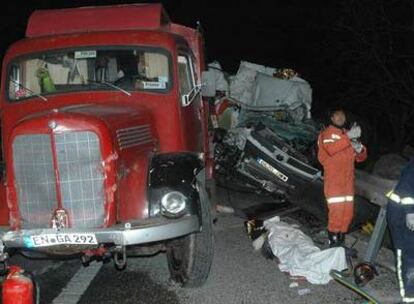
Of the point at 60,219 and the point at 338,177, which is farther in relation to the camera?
the point at 338,177

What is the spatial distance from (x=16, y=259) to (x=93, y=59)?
8.04ft

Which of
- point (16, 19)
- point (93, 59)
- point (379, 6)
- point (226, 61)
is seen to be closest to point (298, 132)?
point (379, 6)

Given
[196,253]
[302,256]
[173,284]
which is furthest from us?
[302,256]

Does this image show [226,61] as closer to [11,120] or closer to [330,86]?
[330,86]

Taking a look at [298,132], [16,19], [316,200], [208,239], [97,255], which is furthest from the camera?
[16,19]

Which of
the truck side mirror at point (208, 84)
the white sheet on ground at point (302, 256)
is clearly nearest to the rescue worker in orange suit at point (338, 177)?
the white sheet on ground at point (302, 256)

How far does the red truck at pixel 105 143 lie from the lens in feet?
15.5

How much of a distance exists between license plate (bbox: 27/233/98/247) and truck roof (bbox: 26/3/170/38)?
2889 millimetres

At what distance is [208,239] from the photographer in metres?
5.42

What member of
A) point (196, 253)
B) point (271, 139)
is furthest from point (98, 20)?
point (271, 139)

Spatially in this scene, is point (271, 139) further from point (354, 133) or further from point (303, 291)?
point (303, 291)

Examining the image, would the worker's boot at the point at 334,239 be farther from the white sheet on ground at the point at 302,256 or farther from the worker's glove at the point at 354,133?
the worker's glove at the point at 354,133

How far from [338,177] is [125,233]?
2.65 metres

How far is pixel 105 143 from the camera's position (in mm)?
4738
